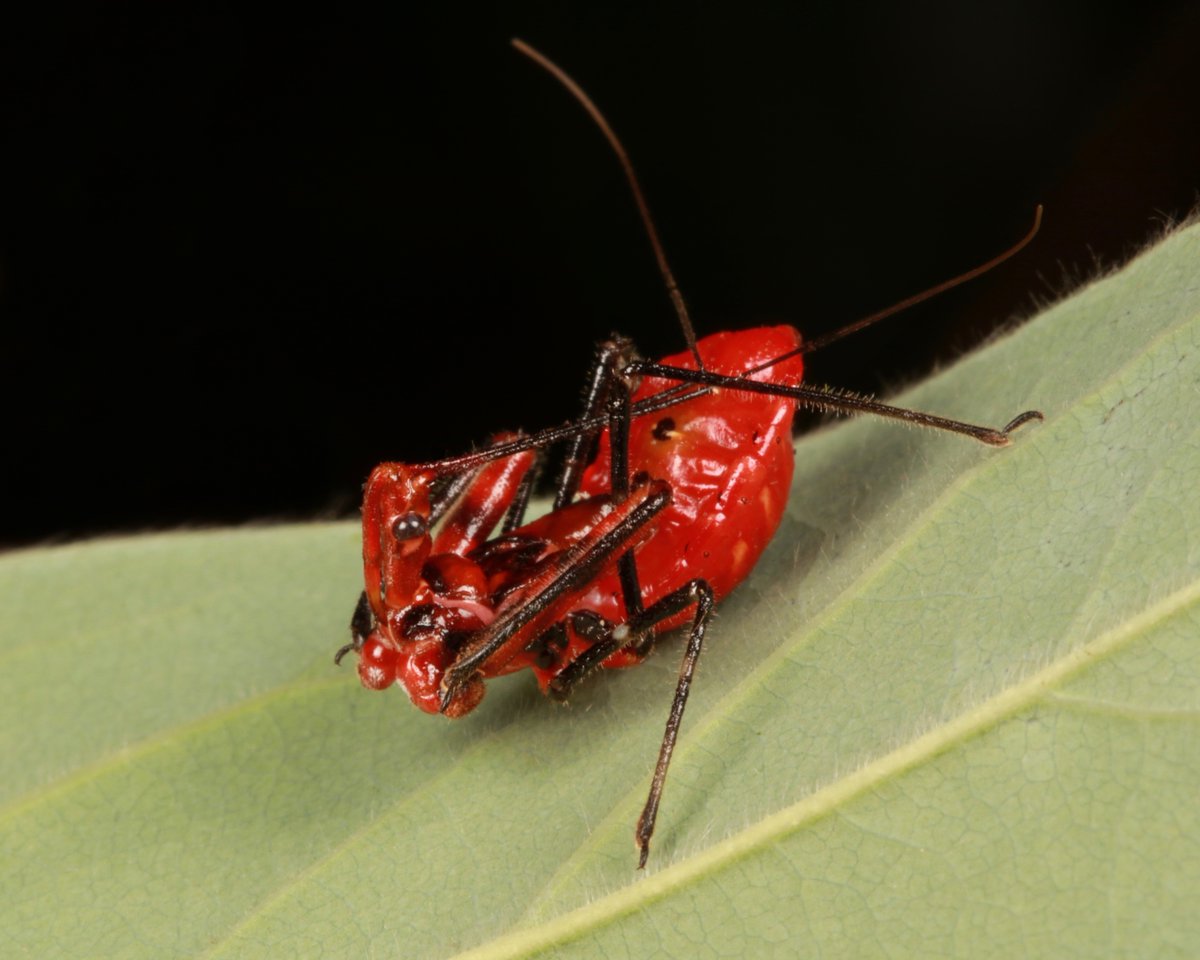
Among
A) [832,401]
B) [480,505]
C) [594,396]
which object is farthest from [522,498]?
[832,401]

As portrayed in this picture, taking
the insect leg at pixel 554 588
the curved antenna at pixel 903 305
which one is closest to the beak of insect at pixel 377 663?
the insect leg at pixel 554 588

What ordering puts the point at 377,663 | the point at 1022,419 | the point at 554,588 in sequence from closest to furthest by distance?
1. the point at 554,588
2. the point at 1022,419
3. the point at 377,663

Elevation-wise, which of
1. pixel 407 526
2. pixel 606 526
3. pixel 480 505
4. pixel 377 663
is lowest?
pixel 377 663

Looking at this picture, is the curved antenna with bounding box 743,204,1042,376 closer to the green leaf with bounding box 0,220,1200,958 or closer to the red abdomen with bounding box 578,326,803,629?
the red abdomen with bounding box 578,326,803,629

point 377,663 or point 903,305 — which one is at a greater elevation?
point 903,305

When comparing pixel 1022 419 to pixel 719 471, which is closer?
pixel 1022 419

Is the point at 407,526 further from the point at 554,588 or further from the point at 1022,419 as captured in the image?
the point at 1022,419

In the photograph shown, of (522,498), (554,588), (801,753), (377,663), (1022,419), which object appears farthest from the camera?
(522,498)
